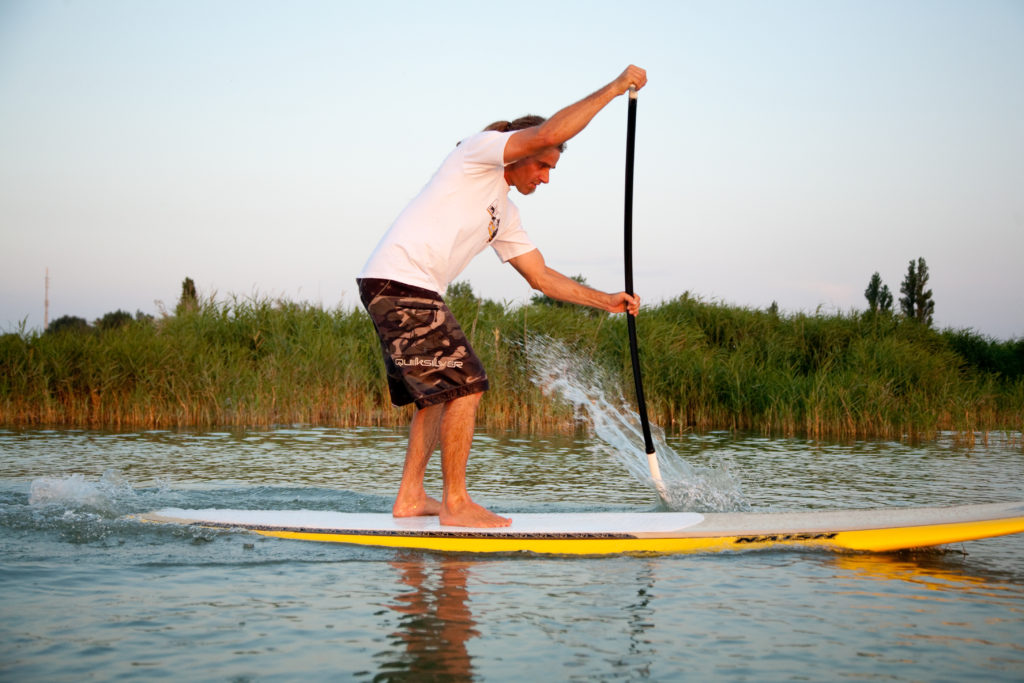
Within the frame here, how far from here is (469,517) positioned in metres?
4.19

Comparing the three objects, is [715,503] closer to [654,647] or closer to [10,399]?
[654,647]

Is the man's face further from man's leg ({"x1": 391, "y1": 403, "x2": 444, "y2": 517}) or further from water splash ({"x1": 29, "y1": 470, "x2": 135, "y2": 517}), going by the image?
water splash ({"x1": 29, "y1": 470, "x2": 135, "y2": 517})

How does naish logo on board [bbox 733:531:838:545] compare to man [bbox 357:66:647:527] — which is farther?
man [bbox 357:66:647:527]

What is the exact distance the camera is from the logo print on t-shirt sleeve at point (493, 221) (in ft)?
13.9

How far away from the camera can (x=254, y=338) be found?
11562 millimetres

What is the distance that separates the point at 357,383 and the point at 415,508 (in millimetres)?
6203

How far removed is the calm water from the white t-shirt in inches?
48.7

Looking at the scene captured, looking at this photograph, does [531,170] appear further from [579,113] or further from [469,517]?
[469,517]

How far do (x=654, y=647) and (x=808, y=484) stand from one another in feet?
12.3

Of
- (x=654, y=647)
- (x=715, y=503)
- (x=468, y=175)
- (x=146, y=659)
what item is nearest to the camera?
(x=146, y=659)

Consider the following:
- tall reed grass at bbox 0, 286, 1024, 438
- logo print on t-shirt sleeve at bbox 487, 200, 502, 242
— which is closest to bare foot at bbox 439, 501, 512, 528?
logo print on t-shirt sleeve at bbox 487, 200, 502, 242

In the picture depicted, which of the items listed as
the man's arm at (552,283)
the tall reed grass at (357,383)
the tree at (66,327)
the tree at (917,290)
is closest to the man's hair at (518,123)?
the man's arm at (552,283)

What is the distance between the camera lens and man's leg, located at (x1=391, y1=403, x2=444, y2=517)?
444 cm

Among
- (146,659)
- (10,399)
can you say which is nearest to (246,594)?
(146,659)
